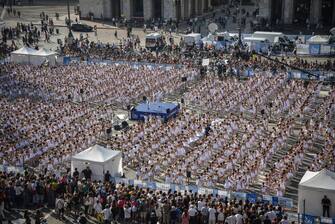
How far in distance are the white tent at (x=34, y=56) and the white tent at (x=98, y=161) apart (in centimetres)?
2264

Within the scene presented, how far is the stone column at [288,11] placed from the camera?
65.5m

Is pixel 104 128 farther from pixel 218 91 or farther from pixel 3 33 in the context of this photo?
pixel 3 33

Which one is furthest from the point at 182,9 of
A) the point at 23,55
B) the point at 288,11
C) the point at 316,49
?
the point at 23,55

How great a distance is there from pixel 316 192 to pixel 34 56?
3119cm

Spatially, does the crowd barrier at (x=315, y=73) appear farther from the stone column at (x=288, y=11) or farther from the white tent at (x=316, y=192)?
the stone column at (x=288, y=11)

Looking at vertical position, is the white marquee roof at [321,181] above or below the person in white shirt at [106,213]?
above

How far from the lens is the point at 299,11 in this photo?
6869cm

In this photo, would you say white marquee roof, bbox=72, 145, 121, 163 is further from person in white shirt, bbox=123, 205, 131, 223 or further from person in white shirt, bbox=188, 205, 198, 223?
person in white shirt, bbox=188, 205, 198, 223

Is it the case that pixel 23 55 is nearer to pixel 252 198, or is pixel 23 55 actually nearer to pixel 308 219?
pixel 252 198

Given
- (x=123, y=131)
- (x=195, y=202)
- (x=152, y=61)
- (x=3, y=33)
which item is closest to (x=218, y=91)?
(x=123, y=131)

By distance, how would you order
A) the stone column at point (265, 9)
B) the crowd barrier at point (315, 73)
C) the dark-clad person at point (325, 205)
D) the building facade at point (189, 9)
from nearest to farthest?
the dark-clad person at point (325, 205) < the crowd barrier at point (315, 73) < the building facade at point (189, 9) < the stone column at point (265, 9)

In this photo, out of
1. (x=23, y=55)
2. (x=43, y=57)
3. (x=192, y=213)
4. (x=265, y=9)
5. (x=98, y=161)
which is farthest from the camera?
(x=265, y=9)

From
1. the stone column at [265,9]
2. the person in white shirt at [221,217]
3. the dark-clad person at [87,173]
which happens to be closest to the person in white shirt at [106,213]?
the dark-clad person at [87,173]

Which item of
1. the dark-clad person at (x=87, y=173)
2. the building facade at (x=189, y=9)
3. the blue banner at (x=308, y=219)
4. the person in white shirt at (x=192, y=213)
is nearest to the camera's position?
the blue banner at (x=308, y=219)
